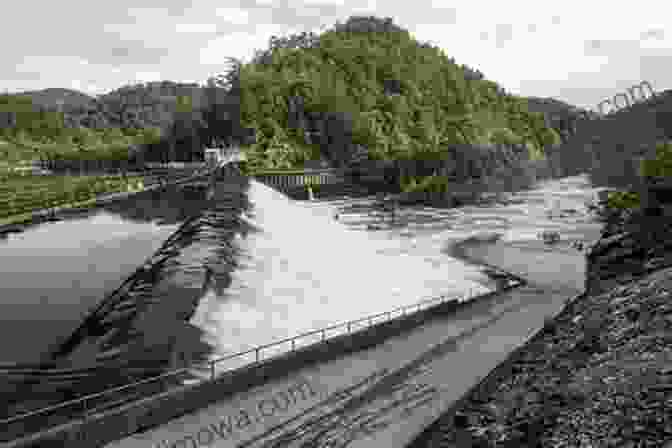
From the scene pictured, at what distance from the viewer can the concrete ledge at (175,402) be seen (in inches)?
433

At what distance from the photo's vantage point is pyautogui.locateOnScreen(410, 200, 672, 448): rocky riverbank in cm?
1090

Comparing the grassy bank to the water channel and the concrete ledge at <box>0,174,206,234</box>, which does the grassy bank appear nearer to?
the concrete ledge at <box>0,174,206,234</box>

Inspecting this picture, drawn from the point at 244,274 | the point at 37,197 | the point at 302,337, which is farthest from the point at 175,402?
the point at 37,197

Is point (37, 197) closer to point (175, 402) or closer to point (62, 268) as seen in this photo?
point (62, 268)

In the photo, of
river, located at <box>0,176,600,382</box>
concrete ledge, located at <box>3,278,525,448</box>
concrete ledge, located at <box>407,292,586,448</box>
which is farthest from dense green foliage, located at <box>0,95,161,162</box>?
concrete ledge, located at <box>407,292,586,448</box>

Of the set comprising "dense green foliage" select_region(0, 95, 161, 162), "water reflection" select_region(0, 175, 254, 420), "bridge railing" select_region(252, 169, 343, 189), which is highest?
"dense green foliage" select_region(0, 95, 161, 162)

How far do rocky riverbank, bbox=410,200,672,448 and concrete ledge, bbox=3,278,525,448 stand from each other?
4696mm

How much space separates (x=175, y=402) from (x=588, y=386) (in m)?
10.4

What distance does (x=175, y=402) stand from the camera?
13.0 metres

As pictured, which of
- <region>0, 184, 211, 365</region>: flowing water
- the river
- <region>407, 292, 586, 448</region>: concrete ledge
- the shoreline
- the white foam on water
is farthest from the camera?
<region>0, 184, 211, 365</region>: flowing water

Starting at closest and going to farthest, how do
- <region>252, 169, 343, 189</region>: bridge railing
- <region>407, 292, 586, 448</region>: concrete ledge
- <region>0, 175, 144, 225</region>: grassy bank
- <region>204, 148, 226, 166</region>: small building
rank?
<region>407, 292, 586, 448</region>: concrete ledge < <region>0, 175, 144, 225</region>: grassy bank < <region>252, 169, 343, 189</region>: bridge railing < <region>204, 148, 226, 166</region>: small building

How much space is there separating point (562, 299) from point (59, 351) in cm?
2697

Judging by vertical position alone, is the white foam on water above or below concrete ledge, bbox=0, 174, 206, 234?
below

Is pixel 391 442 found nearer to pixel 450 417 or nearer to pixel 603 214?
pixel 450 417
